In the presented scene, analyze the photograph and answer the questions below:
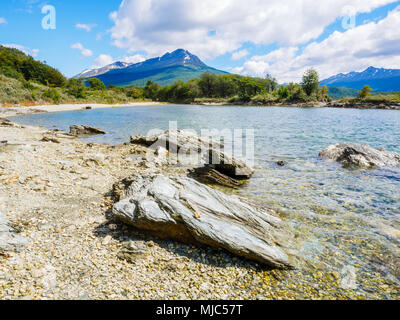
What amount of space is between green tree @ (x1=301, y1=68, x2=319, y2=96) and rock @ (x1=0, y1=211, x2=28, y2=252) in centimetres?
12059

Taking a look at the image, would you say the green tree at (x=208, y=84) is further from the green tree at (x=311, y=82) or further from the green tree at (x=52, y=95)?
the green tree at (x=52, y=95)

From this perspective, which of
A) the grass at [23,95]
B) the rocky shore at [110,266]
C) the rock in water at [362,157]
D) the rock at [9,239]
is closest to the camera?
the rocky shore at [110,266]

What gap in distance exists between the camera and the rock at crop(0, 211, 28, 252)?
14.1 feet

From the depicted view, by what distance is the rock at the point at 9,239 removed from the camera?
4295 mm

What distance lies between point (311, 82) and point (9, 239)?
121151mm

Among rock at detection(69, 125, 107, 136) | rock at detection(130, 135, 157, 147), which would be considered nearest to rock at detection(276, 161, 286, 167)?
rock at detection(130, 135, 157, 147)

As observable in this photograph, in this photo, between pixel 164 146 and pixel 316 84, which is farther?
pixel 316 84

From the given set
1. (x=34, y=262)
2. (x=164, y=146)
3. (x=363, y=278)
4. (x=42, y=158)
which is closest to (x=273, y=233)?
(x=363, y=278)

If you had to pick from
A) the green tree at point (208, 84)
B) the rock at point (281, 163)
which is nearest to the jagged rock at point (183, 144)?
the rock at point (281, 163)

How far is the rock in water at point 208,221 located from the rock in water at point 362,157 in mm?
9074

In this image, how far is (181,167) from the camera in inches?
477

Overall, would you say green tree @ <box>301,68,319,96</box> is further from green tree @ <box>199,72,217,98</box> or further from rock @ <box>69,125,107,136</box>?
rock @ <box>69,125,107,136</box>
